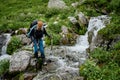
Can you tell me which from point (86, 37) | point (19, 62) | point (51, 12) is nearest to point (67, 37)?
point (86, 37)

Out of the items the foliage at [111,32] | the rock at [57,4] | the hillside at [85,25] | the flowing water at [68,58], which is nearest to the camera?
the hillside at [85,25]

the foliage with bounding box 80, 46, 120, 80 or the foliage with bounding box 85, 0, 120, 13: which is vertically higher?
the foliage with bounding box 80, 46, 120, 80

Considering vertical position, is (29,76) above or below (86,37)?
above

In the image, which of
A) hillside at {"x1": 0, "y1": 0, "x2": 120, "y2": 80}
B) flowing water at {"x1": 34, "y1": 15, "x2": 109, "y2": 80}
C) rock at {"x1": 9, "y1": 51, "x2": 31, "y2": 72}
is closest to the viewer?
hillside at {"x1": 0, "y1": 0, "x2": 120, "y2": 80}

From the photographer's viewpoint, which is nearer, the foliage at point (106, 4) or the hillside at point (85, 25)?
the hillside at point (85, 25)

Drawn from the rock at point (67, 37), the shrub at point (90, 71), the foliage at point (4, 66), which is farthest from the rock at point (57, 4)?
the shrub at point (90, 71)

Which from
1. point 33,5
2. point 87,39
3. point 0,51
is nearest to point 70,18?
point 87,39

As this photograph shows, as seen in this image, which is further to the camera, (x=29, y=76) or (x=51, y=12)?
(x=51, y=12)

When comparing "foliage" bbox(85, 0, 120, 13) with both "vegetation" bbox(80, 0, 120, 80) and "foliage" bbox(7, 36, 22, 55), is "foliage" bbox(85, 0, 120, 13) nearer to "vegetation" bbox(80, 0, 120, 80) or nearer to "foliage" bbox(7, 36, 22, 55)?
"vegetation" bbox(80, 0, 120, 80)

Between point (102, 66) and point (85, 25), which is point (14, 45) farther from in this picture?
point (102, 66)

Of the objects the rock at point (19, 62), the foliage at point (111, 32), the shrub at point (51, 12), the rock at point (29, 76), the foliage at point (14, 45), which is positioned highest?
the foliage at point (111, 32)

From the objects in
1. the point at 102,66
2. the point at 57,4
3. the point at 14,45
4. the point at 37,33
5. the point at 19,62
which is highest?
the point at 37,33

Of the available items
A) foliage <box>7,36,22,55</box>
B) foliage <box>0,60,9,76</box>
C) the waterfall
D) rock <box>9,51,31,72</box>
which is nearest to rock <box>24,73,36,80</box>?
rock <box>9,51,31,72</box>

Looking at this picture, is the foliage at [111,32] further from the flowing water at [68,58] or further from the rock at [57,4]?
the rock at [57,4]
